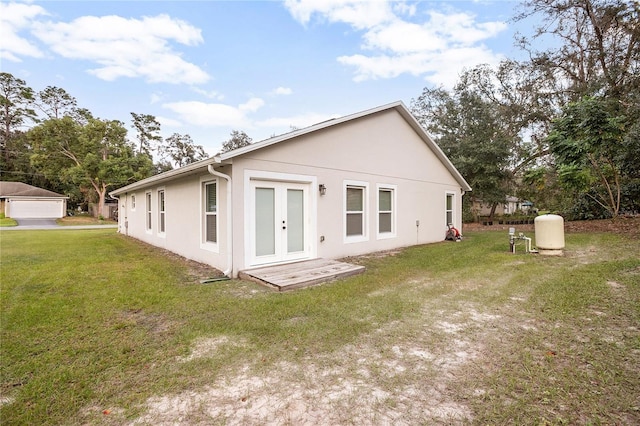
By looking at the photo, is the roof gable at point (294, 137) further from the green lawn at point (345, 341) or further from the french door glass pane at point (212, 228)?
the green lawn at point (345, 341)

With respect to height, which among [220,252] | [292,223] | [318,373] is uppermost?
Answer: [292,223]

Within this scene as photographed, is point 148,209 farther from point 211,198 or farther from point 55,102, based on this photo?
point 55,102

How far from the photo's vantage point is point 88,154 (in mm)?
26203

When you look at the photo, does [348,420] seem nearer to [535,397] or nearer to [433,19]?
[535,397]

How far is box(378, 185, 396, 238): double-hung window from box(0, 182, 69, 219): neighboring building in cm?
3284

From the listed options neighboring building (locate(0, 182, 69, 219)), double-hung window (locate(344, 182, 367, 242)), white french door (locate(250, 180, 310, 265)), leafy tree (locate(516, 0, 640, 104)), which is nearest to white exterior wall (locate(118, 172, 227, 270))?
white french door (locate(250, 180, 310, 265))

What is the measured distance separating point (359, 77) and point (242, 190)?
35.6 ft

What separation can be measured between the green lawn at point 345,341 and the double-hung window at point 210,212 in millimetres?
1125

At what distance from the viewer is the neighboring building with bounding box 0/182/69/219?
27328 mm

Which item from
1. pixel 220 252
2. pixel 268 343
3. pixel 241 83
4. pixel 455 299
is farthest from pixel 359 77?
pixel 268 343

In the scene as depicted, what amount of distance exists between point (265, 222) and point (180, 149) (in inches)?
1660

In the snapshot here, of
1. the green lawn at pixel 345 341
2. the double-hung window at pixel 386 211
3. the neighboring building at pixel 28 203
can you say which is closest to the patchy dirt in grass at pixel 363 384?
the green lawn at pixel 345 341

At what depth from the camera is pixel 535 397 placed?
7.27ft

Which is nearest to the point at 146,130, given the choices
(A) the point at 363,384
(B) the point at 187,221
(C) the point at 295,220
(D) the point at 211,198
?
(B) the point at 187,221
